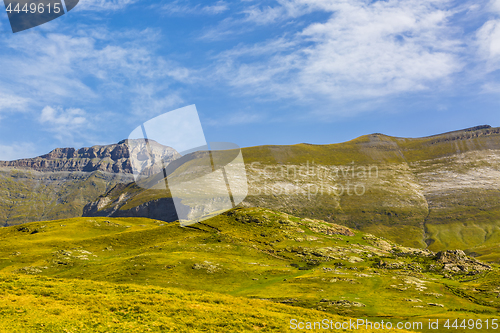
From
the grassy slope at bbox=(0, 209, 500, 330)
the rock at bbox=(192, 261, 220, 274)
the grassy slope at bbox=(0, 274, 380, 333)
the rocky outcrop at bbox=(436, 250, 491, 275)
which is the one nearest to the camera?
the grassy slope at bbox=(0, 274, 380, 333)

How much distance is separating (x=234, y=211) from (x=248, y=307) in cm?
12246

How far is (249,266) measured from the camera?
106125mm

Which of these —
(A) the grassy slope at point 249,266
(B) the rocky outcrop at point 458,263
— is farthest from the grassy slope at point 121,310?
(B) the rocky outcrop at point 458,263

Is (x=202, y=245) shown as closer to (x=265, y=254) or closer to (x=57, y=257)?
(x=265, y=254)

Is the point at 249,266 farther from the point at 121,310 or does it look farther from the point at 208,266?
the point at 121,310

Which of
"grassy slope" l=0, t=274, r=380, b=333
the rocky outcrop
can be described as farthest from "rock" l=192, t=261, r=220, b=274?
the rocky outcrop

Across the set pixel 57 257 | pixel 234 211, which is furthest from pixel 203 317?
pixel 234 211

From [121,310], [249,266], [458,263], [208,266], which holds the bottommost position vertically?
[458,263]

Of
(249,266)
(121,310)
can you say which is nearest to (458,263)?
(249,266)

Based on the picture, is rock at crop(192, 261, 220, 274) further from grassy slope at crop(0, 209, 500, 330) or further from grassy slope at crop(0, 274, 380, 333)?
grassy slope at crop(0, 274, 380, 333)

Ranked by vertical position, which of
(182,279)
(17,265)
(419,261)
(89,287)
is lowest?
(419,261)

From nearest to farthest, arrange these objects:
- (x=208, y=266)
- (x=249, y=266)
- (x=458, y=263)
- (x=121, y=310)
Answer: (x=121, y=310)
(x=208, y=266)
(x=249, y=266)
(x=458, y=263)

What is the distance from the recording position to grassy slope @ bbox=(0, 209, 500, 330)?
71.4 metres

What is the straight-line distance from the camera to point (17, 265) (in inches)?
3706
